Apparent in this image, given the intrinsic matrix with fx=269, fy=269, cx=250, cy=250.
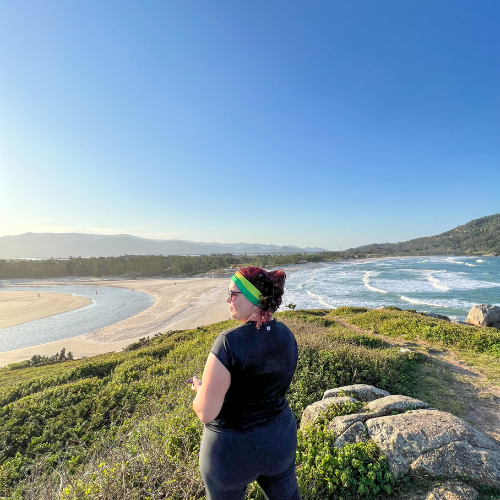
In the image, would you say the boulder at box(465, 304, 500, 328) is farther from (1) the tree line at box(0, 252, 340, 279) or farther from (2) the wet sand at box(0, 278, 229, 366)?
(1) the tree line at box(0, 252, 340, 279)

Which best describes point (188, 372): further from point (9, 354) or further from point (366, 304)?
point (366, 304)

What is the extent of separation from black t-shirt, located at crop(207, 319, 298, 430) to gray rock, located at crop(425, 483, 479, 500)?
2.38m

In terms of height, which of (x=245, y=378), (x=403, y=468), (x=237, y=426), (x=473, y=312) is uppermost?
(x=245, y=378)

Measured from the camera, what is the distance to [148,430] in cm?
412

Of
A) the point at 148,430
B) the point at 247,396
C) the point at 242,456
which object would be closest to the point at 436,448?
the point at 242,456

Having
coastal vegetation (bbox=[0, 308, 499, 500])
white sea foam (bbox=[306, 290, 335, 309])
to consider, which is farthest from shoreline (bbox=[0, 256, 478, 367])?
coastal vegetation (bbox=[0, 308, 499, 500])

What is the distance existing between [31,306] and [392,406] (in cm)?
4206

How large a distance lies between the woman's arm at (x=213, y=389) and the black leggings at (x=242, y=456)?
23cm

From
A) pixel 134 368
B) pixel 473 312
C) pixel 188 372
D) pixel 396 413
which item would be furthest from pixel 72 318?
pixel 473 312

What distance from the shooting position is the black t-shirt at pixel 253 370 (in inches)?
60.9

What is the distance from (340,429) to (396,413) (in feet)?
2.85

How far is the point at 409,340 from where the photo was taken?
33.9 feet

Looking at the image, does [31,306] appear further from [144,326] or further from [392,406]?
[392,406]

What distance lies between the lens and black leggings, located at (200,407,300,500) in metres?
1.65
